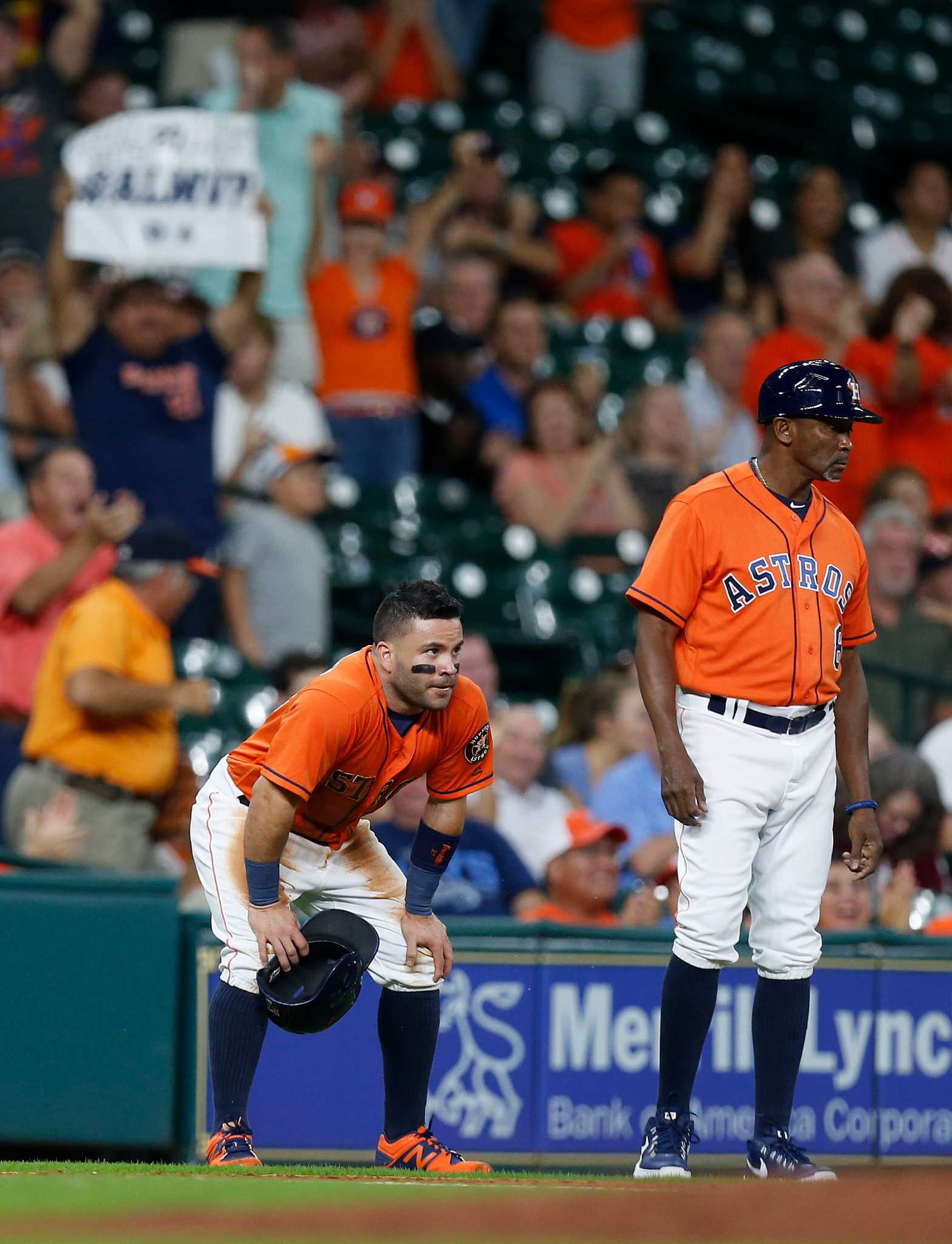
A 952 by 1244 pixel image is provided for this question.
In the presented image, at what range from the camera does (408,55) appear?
12906mm

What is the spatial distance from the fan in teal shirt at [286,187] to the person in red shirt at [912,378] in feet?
9.87

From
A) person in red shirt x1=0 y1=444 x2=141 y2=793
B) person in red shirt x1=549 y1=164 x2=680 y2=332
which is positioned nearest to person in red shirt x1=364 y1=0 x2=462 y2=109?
person in red shirt x1=549 y1=164 x2=680 y2=332

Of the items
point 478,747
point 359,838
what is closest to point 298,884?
point 359,838

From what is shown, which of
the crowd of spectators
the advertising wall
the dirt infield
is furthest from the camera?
the crowd of spectators

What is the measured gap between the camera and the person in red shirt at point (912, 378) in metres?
11.1

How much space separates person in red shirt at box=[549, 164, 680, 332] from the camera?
12.1m

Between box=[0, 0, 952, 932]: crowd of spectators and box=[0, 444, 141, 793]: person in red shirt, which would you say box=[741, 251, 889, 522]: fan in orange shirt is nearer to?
box=[0, 0, 952, 932]: crowd of spectators

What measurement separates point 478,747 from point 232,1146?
3.78 ft

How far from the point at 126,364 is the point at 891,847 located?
12.5ft

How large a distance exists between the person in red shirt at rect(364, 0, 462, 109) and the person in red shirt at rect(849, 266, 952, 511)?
3.31 meters

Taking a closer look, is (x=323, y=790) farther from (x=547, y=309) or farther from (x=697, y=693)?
(x=547, y=309)

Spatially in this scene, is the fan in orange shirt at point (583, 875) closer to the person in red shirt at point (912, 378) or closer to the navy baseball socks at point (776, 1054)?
the navy baseball socks at point (776, 1054)

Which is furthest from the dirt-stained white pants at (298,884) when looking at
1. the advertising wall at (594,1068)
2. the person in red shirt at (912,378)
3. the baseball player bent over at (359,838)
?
the person in red shirt at (912,378)

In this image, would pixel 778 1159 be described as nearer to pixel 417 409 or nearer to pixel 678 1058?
pixel 678 1058
